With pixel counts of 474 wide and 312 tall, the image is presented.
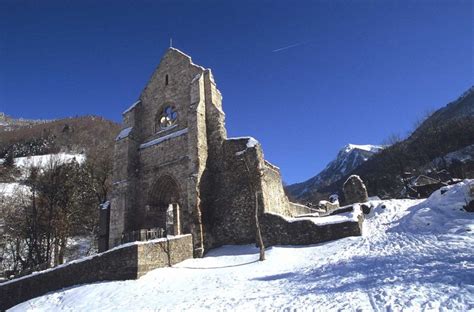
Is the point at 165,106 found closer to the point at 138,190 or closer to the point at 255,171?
the point at 138,190

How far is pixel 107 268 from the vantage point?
12.3m

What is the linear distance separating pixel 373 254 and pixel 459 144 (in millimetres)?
52437

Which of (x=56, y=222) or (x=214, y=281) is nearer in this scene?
(x=214, y=281)

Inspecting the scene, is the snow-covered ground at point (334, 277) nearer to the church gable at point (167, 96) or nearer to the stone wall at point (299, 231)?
the stone wall at point (299, 231)

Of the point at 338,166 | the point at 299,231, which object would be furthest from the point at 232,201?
the point at 338,166

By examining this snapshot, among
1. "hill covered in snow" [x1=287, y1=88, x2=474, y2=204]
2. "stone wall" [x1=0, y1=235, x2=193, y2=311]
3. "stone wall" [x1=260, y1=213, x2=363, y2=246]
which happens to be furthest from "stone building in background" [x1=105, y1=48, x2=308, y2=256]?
"hill covered in snow" [x1=287, y1=88, x2=474, y2=204]

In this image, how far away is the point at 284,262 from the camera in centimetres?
1175

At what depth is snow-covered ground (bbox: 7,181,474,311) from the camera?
19.9 feet

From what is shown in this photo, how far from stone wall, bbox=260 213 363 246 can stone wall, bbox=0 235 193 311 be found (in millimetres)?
3592

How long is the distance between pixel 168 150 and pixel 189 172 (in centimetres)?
276

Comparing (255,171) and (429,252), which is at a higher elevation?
(255,171)

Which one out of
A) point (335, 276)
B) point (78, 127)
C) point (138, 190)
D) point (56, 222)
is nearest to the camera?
point (335, 276)

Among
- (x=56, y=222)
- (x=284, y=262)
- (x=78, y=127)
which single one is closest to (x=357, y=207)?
(x=284, y=262)

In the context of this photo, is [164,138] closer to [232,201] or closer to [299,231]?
[232,201]
